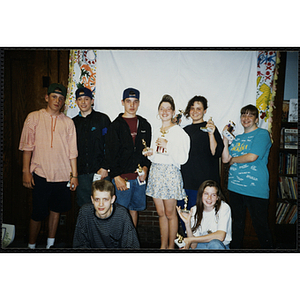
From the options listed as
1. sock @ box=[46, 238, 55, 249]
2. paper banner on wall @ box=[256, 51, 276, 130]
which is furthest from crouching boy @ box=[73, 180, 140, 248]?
paper banner on wall @ box=[256, 51, 276, 130]

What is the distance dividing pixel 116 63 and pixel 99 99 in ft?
1.33

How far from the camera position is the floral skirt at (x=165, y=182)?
2316mm

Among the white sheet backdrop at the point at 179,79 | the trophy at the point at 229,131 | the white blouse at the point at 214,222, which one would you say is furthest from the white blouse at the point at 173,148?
the white blouse at the point at 214,222

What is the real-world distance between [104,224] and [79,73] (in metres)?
1.55

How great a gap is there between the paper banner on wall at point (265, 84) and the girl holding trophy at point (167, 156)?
83cm

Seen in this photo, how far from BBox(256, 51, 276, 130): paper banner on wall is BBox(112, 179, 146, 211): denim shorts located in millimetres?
1424

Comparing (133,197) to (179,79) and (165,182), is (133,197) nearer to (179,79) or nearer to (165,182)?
(165,182)

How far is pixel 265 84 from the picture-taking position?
2.36 m

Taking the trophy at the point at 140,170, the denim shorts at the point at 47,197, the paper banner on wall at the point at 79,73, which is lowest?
the denim shorts at the point at 47,197

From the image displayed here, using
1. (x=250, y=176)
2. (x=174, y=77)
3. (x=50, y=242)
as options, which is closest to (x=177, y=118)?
(x=174, y=77)

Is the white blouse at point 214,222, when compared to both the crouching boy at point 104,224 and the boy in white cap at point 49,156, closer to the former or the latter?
the crouching boy at point 104,224

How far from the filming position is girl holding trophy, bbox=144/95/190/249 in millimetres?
2312

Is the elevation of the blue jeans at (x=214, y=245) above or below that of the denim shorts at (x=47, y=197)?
below

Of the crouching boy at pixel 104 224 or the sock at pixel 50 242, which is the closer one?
the crouching boy at pixel 104 224
